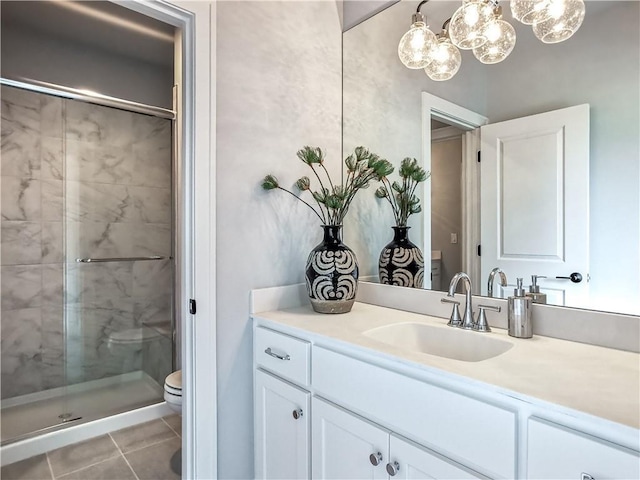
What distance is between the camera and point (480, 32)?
1.33 meters

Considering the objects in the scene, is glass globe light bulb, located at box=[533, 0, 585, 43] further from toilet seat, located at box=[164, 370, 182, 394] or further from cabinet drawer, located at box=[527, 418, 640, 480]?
toilet seat, located at box=[164, 370, 182, 394]

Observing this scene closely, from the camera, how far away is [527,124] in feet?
4.44

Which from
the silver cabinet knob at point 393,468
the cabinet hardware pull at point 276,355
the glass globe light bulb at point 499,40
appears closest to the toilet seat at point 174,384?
the cabinet hardware pull at point 276,355

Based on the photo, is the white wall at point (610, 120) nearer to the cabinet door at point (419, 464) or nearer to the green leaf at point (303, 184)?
the cabinet door at point (419, 464)

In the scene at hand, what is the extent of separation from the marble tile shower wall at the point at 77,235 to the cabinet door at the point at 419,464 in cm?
237

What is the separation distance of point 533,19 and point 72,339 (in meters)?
3.35

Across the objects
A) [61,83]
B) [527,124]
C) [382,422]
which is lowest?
[382,422]

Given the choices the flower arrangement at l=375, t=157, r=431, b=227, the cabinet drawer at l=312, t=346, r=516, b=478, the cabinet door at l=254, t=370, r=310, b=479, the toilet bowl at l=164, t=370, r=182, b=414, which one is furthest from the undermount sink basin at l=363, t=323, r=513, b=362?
the toilet bowl at l=164, t=370, r=182, b=414

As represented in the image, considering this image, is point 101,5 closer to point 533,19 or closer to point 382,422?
point 533,19

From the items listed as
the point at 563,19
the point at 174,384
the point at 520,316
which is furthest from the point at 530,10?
the point at 174,384

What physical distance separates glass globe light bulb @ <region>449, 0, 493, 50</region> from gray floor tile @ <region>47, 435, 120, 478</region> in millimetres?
2577

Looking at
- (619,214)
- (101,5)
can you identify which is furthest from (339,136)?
(101,5)

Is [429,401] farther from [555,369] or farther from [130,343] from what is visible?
[130,343]

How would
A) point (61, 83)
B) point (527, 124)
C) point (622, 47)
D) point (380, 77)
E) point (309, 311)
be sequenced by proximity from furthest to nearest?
point (61, 83)
point (380, 77)
point (309, 311)
point (527, 124)
point (622, 47)
